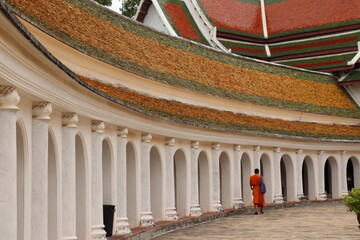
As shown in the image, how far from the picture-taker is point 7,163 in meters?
9.95

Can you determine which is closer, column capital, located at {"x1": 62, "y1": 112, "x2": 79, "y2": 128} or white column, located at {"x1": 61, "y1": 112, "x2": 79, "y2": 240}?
white column, located at {"x1": 61, "y1": 112, "x2": 79, "y2": 240}

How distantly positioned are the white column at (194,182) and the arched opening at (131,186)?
4.88 meters

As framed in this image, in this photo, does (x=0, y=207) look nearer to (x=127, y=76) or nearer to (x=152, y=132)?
(x=152, y=132)

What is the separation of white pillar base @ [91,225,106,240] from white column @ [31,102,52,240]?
353cm

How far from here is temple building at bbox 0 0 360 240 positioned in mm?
11961

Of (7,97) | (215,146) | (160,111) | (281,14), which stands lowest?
(7,97)

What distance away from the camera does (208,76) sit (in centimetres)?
3259

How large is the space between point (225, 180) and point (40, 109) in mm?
17647

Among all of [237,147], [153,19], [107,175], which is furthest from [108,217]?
[153,19]

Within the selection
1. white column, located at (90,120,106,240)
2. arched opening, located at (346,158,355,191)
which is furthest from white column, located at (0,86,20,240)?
arched opening, located at (346,158,355,191)

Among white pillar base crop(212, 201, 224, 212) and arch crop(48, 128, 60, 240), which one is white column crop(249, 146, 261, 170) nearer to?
white pillar base crop(212, 201, 224, 212)

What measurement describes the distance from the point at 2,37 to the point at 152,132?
12135 millimetres

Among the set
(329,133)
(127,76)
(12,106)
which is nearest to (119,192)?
(127,76)

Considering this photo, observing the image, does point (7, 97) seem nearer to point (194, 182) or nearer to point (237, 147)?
point (194, 182)
